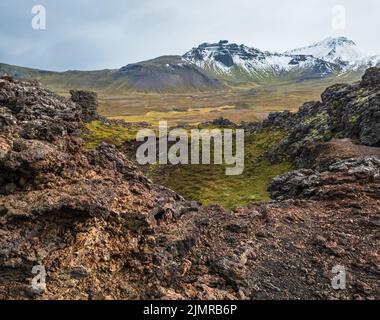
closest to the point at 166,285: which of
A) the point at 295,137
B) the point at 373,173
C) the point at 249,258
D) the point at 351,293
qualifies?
the point at 249,258

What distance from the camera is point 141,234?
68.2ft

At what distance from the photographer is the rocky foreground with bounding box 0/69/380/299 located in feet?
57.2

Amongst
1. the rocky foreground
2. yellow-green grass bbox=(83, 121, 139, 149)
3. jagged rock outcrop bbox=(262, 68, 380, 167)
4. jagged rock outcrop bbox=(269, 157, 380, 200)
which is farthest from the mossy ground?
the rocky foreground

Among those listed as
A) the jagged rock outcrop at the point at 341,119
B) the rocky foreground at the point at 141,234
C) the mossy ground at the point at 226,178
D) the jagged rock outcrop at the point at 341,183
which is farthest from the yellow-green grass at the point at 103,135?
the rocky foreground at the point at 141,234

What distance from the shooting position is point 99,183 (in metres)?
22.2

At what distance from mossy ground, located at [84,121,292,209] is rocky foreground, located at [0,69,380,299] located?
2346 centimetres

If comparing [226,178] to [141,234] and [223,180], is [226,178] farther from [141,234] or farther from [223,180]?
[141,234]

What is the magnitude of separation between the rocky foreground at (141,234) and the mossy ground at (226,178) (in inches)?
924

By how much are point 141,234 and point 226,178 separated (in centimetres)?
4389

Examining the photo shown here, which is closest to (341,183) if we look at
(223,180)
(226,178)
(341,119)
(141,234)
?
(141,234)

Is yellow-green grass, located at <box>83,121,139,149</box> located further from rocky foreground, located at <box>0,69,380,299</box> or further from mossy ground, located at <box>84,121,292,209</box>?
rocky foreground, located at <box>0,69,380,299</box>

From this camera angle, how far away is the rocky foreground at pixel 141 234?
17.4m
